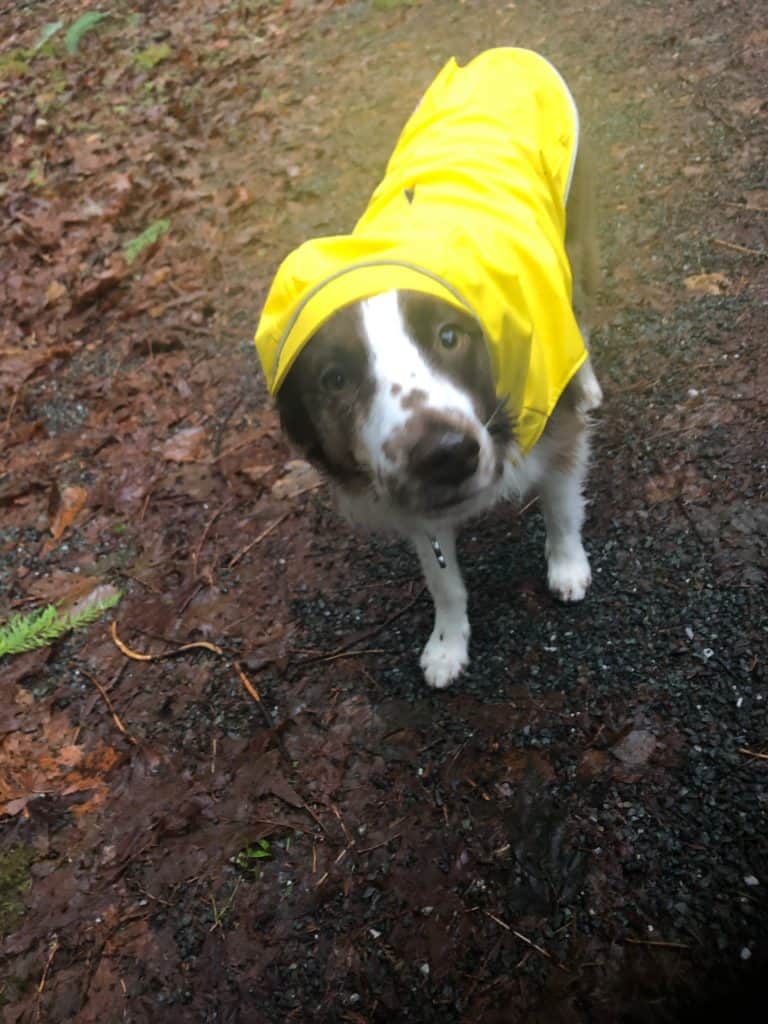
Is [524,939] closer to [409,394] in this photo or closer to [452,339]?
[409,394]

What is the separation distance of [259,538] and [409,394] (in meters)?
1.59

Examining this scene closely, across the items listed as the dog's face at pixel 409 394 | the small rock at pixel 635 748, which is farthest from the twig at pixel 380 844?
the dog's face at pixel 409 394

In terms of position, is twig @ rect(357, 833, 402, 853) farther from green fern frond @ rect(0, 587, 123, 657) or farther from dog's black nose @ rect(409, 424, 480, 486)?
green fern frond @ rect(0, 587, 123, 657)

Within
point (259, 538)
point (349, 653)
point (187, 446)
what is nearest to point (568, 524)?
point (349, 653)

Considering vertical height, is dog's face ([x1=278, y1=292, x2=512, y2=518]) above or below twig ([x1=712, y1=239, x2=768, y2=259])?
above

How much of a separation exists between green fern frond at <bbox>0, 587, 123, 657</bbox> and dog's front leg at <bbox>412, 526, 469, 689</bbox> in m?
1.40

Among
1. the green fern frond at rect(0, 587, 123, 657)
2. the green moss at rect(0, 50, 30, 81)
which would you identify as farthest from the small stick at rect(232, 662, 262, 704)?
the green moss at rect(0, 50, 30, 81)

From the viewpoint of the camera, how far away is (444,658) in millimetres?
2795

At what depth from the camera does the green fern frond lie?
10.7 ft

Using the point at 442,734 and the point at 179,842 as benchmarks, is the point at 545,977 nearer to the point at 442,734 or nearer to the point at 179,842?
the point at 442,734

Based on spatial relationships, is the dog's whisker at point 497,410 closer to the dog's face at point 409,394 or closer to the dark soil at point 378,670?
the dog's face at point 409,394

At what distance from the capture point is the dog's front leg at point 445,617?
2766 mm

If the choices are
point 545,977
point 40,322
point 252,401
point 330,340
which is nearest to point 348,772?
point 545,977

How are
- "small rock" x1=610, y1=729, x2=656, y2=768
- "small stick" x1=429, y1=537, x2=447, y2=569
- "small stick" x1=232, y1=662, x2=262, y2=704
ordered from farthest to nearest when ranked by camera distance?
"small stick" x1=232, y1=662, x2=262, y2=704 < "small stick" x1=429, y1=537, x2=447, y2=569 < "small rock" x1=610, y1=729, x2=656, y2=768
